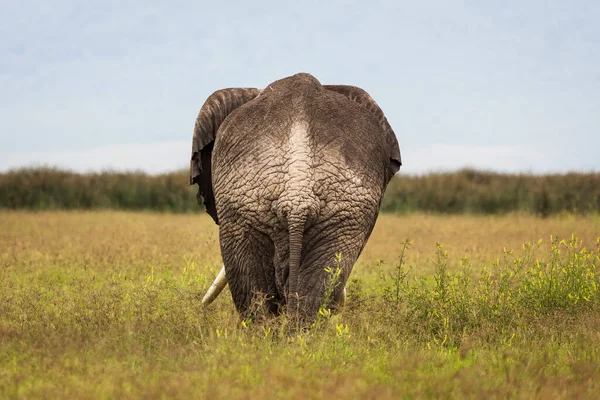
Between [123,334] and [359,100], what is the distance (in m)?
2.81

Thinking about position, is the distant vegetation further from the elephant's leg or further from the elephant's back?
the elephant's leg

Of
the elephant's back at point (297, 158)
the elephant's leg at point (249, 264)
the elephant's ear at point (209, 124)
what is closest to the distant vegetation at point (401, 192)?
the elephant's ear at point (209, 124)

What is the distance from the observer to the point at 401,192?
23.9 metres

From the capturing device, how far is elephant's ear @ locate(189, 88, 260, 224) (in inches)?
248

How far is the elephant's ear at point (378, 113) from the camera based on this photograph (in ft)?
19.9

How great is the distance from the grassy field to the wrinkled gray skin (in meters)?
0.36

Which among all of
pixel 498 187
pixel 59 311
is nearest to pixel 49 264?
pixel 59 311

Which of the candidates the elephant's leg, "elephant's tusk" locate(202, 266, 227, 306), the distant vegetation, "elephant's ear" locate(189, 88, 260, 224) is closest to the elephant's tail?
the elephant's leg

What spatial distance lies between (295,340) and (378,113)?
2.05 metres

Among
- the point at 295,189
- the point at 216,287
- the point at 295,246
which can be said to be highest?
the point at 295,189

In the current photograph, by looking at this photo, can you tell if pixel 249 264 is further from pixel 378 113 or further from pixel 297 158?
pixel 378 113

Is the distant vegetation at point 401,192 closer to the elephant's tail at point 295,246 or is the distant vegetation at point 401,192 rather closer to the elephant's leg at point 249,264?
the elephant's leg at point 249,264

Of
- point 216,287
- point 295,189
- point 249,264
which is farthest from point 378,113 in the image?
point 216,287

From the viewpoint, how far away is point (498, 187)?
2298 centimetres
